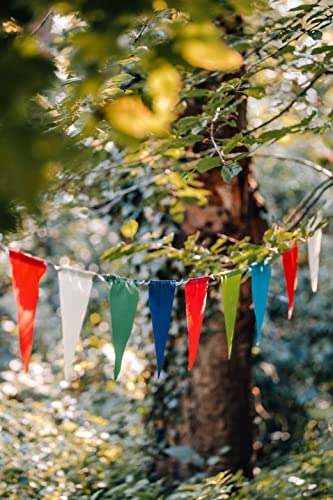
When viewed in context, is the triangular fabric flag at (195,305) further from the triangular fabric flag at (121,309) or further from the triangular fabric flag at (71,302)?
the triangular fabric flag at (71,302)

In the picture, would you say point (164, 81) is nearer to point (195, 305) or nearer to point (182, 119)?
point (182, 119)

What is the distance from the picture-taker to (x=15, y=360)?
5000 mm

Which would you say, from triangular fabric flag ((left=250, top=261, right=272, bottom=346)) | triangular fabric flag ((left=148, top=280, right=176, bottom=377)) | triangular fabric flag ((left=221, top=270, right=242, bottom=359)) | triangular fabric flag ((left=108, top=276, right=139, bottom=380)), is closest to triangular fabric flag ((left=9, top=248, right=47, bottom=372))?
triangular fabric flag ((left=108, top=276, right=139, bottom=380))

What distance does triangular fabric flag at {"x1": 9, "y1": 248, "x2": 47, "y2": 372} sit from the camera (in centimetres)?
192

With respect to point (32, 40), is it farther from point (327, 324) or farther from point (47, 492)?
point (327, 324)

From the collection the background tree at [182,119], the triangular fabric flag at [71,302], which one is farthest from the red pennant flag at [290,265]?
the triangular fabric flag at [71,302]

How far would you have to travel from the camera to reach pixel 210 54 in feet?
1.66

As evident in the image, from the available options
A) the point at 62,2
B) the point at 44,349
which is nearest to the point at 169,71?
the point at 62,2

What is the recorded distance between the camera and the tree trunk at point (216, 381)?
277 centimetres

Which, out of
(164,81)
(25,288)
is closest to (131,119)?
(164,81)

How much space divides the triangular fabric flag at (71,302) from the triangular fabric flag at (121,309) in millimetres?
80

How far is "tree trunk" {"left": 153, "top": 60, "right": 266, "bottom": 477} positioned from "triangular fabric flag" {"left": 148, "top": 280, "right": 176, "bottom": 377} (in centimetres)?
81

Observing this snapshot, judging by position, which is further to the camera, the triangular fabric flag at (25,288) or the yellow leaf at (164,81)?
the triangular fabric flag at (25,288)

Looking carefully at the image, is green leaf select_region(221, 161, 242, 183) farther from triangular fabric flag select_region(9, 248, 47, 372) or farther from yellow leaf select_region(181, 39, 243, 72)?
yellow leaf select_region(181, 39, 243, 72)
